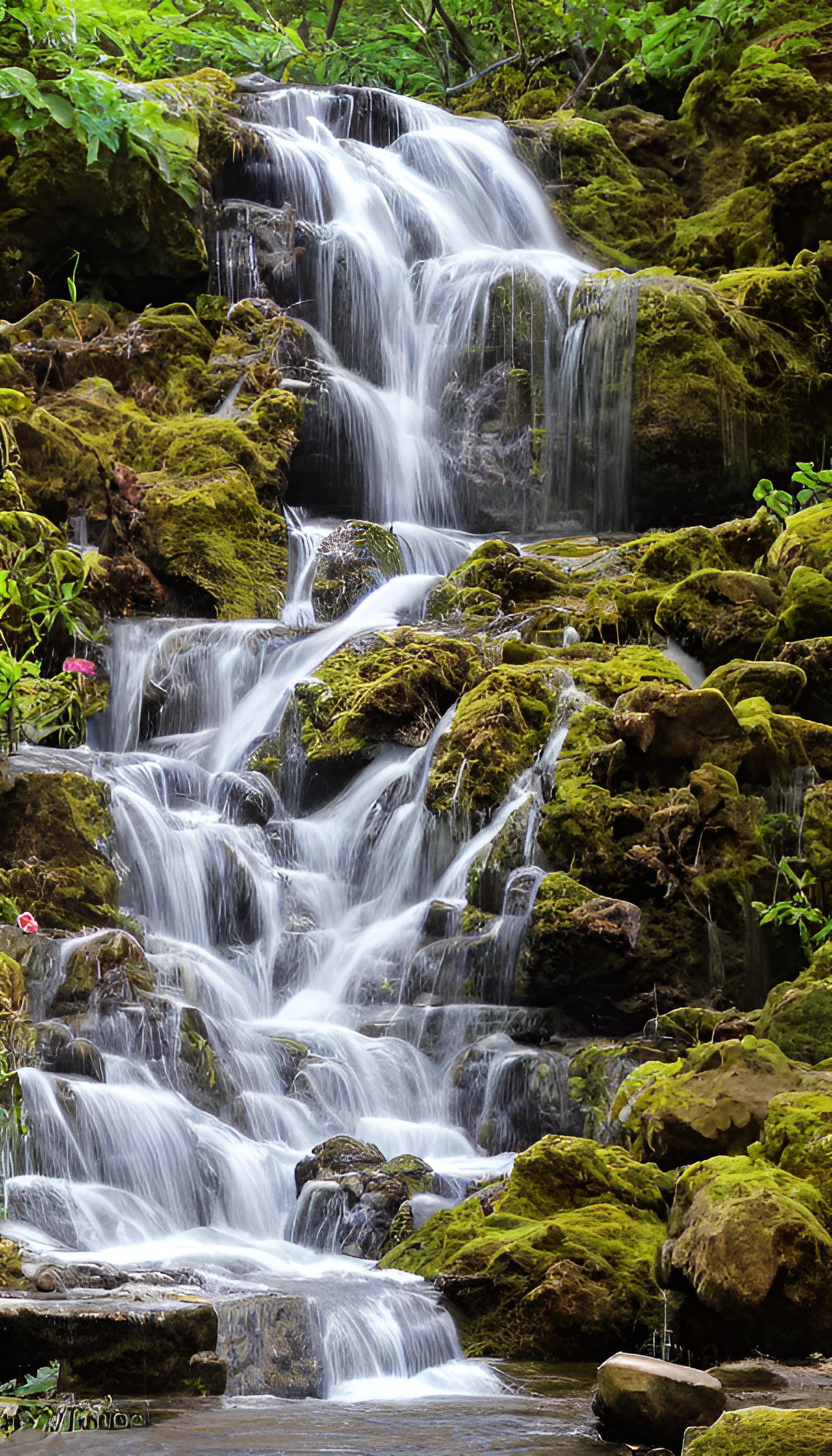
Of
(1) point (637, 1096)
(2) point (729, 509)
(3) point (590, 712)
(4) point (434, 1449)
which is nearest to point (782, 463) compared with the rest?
(2) point (729, 509)

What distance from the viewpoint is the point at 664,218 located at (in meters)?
17.4

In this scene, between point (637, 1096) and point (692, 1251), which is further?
point (637, 1096)

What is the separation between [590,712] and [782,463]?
602cm

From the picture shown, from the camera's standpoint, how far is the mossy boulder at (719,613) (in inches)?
374

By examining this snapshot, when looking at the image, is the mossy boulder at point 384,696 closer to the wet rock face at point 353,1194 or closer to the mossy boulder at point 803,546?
the mossy boulder at point 803,546

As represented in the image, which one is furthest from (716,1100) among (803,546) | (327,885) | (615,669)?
(803,546)

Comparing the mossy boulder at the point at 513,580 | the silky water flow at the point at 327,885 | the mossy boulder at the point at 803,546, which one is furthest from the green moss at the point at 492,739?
the mossy boulder at the point at 513,580

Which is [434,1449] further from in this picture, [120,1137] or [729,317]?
[729,317]

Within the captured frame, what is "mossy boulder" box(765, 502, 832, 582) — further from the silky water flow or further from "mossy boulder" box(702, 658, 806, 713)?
the silky water flow

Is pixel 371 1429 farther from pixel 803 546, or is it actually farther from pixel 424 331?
pixel 424 331

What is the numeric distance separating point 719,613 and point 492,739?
6.30 feet

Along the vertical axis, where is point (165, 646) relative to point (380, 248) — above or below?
below

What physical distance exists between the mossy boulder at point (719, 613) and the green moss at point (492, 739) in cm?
100


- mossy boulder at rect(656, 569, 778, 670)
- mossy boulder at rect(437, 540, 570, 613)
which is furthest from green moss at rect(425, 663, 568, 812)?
mossy boulder at rect(437, 540, 570, 613)
